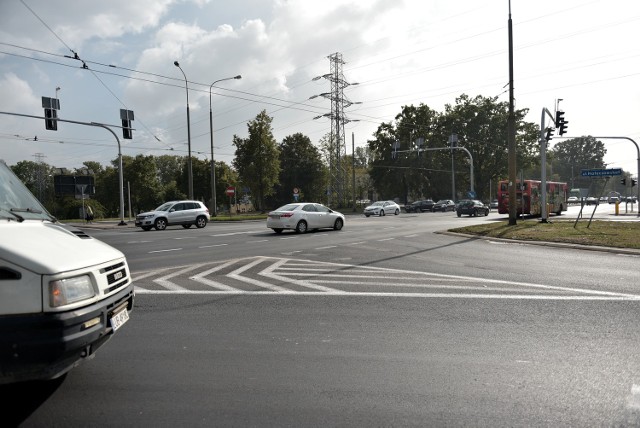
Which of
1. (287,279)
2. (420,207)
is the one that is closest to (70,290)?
(287,279)

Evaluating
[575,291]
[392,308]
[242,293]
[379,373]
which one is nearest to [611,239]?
[575,291]

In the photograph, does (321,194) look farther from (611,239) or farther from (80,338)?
(80,338)

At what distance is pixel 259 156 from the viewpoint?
50.3m

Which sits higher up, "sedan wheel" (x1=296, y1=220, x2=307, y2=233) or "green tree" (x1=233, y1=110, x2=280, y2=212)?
"green tree" (x1=233, y1=110, x2=280, y2=212)

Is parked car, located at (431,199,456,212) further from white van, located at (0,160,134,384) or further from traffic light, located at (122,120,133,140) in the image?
white van, located at (0,160,134,384)

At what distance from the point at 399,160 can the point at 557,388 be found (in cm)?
7061

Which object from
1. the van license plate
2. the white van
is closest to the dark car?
the van license plate

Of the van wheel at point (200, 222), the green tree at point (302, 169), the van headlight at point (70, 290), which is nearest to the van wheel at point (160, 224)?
the van wheel at point (200, 222)

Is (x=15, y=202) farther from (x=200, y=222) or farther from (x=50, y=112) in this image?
(x=50, y=112)

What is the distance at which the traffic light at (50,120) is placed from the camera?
87.0 ft

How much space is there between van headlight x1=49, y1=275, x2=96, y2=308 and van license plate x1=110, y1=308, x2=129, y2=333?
0.39 metres

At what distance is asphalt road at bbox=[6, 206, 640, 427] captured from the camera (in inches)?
130

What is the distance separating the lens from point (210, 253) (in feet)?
45.6

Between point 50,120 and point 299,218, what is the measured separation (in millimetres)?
16005
